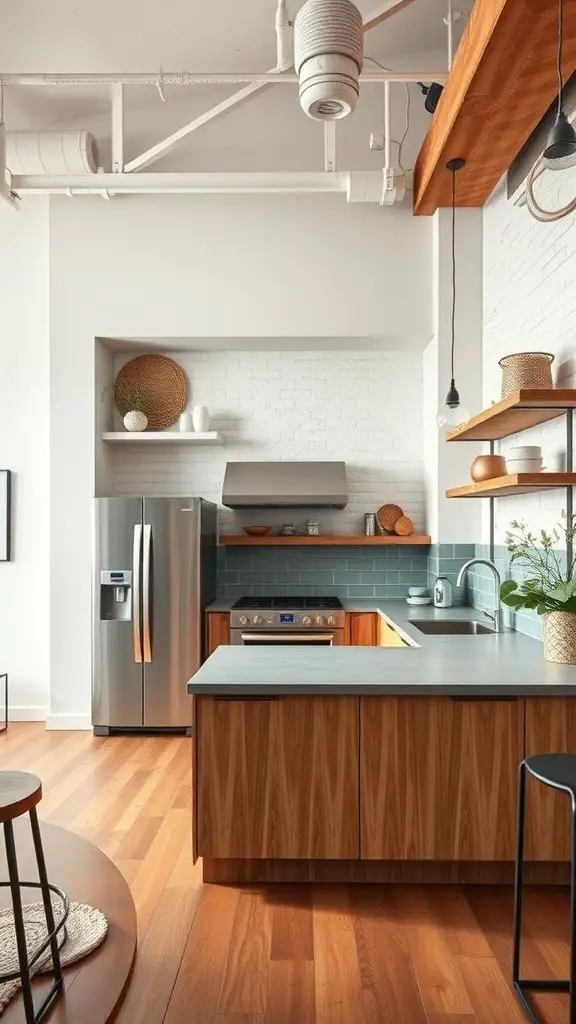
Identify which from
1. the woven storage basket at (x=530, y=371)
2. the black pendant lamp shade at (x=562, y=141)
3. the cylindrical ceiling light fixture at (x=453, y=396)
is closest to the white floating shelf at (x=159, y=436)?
the cylindrical ceiling light fixture at (x=453, y=396)

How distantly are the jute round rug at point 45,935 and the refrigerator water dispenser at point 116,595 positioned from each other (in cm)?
258

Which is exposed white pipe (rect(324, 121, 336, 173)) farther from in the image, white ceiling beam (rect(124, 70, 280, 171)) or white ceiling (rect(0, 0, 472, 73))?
white ceiling (rect(0, 0, 472, 73))

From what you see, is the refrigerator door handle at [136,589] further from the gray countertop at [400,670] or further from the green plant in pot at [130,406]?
the gray countertop at [400,670]

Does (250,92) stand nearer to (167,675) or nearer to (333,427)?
(333,427)

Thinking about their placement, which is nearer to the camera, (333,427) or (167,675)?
(167,675)

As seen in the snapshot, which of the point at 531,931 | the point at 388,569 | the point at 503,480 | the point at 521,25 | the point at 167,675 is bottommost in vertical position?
the point at 531,931

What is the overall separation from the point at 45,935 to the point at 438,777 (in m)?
1.40

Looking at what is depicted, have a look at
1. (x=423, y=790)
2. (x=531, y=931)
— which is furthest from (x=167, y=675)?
(x=531, y=931)

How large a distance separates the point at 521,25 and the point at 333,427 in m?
3.10

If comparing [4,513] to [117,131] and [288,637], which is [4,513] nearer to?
[288,637]

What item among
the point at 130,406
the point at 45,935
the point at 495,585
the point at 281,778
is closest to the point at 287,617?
the point at 495,585

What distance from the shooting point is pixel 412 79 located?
413 centimetres

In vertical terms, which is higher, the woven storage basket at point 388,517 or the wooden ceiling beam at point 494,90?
the wooden ceiling beam at point 494,90

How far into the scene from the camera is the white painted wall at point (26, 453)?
5637 mm
